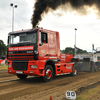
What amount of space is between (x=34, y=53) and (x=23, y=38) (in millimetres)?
1316

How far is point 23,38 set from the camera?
28.9ft

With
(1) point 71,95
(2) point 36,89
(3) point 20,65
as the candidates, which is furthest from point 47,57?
(1) point 71,95

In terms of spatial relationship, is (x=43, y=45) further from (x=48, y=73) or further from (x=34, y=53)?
(x=48, y=73)

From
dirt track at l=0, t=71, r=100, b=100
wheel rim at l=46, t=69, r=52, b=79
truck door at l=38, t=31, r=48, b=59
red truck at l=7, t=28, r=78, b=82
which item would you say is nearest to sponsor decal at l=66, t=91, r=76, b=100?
dirt track at l=0, t=71, r=100, b=100

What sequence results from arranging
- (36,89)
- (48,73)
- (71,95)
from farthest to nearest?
1. (48,73)
2. (36,89)
3. (71,95)

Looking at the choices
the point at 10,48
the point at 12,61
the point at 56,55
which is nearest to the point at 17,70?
the point at 12,61

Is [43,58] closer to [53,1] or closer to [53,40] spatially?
[53,40]

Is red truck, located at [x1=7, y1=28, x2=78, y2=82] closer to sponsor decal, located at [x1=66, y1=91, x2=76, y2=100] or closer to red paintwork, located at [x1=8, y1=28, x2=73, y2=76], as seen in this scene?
red paintwork, located at [x1=8, y1=28, x2=73, y2=76]

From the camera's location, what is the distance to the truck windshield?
8.41m

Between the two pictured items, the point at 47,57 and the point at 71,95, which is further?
the point at 47,57

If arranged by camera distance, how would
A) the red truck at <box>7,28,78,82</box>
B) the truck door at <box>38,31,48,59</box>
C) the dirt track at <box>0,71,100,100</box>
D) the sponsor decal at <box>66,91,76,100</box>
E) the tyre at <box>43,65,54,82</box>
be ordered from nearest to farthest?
1. the sponsor decal at <box>66,91,76,100</box>
2. the dirt track at <box>0,71,100,100</box>
3. the red truck at <box>7,28,78,82</box>
4. the truck door at <box>38,31,48,59</box>
5. the tyre at <box>43,65,54,82</box>

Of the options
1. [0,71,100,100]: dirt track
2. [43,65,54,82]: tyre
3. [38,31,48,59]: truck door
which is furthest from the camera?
[43,65,54,82]: tyre

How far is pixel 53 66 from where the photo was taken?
957 centimetres

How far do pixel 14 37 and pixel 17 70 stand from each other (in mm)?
2050
